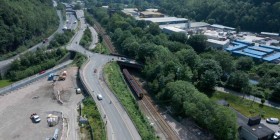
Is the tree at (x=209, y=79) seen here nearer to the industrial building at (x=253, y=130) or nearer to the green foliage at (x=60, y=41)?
the industrial building at (x=253, y=130)

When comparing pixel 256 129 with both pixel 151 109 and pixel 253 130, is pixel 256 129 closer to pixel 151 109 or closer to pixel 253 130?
pixel 253 130

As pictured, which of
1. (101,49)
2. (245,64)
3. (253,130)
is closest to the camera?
(253,130)

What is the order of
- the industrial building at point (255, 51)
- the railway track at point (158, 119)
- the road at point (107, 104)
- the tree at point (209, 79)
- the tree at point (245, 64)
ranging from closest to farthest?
1. the road at point (107, 104)
2. the railway track at point (158, 119)
3. the tree at point (209, 79)
4. the tree at point (245, 64)
5. the industrial building at point (255, 51)

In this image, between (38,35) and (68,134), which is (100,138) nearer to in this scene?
(68,134)

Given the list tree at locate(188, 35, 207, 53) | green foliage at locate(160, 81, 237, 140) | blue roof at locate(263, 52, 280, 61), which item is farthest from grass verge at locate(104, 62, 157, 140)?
blue roof at locate(263, 52, 280, 61)

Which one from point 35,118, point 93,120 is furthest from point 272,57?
point 35,118

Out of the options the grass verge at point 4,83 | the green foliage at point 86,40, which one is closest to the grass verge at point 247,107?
the green foliage at point 86,40

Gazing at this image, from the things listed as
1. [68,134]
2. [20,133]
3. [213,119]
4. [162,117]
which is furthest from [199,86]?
[20,133]
